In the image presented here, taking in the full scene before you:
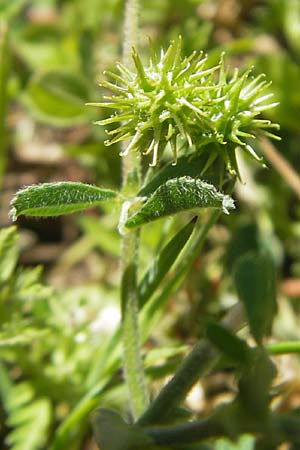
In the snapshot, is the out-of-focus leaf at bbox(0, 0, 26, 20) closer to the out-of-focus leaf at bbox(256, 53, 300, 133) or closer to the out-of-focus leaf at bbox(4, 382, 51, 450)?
the out-of-focus leaf at bbox(256, 53, 300, 133)

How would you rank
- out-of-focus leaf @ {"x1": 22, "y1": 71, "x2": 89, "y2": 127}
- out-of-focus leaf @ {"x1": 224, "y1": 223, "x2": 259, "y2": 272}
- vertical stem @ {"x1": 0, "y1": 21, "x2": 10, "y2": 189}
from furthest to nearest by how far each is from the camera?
out-of-focus leaf @ {"x1": 22, "y1": 71, "x2": 89, "y2": 127} → out-of-focus leaf @ {"x1": 224, "y1": 223, "x2": 259, "y2": 272} → vertical stem @ {"x1": 0, "y1": 21, "x2": 10, "y2": 189}

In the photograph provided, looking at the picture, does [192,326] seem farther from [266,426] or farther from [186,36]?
[266,426]

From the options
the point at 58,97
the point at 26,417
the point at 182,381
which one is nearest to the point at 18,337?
the point at 26,417

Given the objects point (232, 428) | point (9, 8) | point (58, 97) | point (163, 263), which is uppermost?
point (9, 8)

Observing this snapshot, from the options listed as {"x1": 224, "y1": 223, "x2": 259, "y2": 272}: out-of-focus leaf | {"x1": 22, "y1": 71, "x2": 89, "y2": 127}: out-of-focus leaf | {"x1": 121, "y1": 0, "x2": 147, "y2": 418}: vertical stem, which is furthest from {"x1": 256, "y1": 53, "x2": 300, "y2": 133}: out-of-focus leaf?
{"x1": 121, "y1": 0, "x2": 147, "y2": 418}: vertical stem

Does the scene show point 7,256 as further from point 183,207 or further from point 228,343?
point 228,343

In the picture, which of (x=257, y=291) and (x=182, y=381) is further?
(x=182, y=381)

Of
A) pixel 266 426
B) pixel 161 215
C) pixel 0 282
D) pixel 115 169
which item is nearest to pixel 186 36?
pixel 115 169
